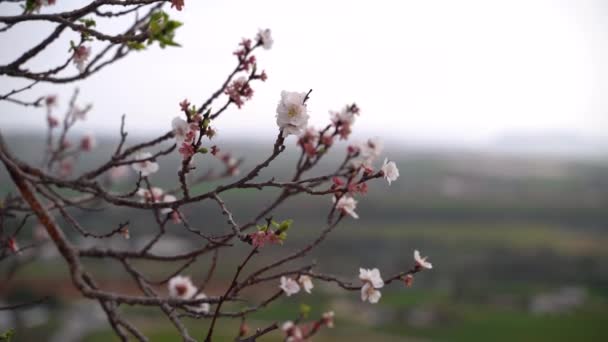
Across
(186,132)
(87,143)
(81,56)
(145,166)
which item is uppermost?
(87,143)

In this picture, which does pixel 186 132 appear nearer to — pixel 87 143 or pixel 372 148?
pixel 372 148

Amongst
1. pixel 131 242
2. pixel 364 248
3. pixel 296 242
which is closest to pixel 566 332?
pixel 364 248

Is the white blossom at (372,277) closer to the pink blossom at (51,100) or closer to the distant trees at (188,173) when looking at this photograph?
the distant trees at (188,173)

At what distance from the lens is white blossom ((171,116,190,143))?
2.69m

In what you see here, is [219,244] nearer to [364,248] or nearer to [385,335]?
[385,335]

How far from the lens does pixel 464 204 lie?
10725 centimetres

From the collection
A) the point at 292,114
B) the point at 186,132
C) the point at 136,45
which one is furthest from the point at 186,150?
the point at 136,45

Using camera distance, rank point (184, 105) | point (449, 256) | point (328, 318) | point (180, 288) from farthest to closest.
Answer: point (449, 256), point (180, 288), point (328, 318), point (184, 105)

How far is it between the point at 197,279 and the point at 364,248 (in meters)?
30.5

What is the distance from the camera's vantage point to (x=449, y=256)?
76.2 meters

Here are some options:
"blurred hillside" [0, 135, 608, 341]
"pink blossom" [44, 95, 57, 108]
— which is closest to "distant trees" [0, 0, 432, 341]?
"pink blossom" [44, 95, 57, 108]

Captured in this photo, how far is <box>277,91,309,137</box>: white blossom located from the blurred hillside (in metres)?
19.8

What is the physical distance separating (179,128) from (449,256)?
79030mm

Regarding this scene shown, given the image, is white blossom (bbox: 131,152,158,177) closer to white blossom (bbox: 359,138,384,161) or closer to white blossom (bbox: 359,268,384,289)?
white blossom (bbox: 359,138,384,161)
